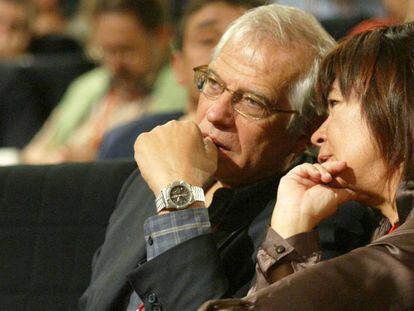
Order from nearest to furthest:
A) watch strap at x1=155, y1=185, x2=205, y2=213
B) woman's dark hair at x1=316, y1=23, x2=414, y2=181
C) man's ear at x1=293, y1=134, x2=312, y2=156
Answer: woman's dark hair at x1=316, y1=23, x2=414, y2=181
watch strap at x1=155, y1=185, x2=205, y2=213
man's ear at x1=293, y1=134, x2=312, y2=156

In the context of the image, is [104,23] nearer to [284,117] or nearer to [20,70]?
[20,70]

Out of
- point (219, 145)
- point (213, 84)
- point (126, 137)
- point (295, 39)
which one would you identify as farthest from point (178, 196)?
point (126, 137)

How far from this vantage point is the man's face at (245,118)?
225 cm

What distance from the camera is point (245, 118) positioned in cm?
227

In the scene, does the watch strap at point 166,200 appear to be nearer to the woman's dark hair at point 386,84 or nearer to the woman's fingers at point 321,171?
the woman's fingers at point 321,171

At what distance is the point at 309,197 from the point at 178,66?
173 cm

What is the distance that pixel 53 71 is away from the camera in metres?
4.94

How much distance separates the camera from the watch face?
2053mm

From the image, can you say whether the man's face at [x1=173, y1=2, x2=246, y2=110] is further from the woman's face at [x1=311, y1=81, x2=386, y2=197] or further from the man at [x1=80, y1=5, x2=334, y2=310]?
the woman's face at [x1=311, y1=81, x2=386, y2=197]

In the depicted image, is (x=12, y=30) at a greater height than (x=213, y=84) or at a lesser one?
lesser

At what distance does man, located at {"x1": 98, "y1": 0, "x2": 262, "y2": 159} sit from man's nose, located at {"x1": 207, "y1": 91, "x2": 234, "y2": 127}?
930 millimetres

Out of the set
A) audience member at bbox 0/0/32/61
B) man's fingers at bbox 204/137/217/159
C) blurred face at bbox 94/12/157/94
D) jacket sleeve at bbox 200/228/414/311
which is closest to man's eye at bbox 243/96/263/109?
man's fingers at bbox 204/137/217/159

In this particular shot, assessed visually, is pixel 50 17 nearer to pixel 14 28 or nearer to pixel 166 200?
pixel 14 28

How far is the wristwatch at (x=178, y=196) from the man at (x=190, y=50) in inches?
42.5
